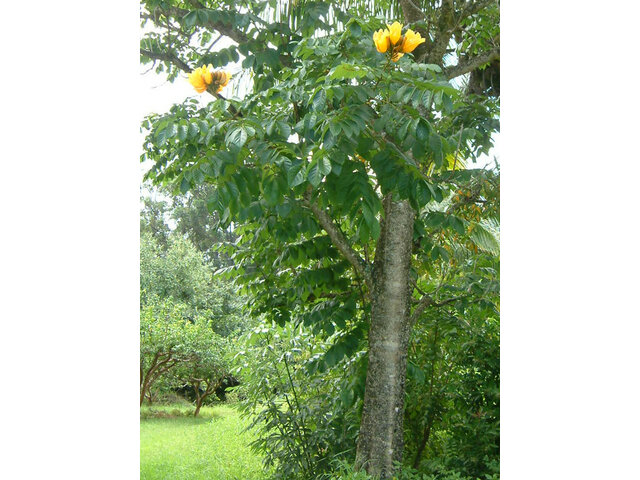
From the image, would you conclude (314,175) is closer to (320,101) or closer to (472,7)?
(320,101)

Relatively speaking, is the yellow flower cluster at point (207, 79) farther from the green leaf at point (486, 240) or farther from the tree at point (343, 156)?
the green leaf at point (486, 240)

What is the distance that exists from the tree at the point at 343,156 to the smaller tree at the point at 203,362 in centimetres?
255

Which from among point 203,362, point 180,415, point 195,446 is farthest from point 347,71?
point 180,415

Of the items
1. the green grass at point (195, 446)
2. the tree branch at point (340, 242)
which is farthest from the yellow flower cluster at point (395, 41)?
the green grass at point (195, 446)

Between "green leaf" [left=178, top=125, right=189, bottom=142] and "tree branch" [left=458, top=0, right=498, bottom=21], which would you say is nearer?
"green leaf" [left=178, top=125, right=189, bottom=142]

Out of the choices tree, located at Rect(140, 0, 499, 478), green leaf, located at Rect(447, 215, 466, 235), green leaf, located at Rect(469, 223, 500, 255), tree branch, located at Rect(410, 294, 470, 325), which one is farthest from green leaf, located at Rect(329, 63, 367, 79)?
green leaf, located at Rect(469, 223, 500, 255)

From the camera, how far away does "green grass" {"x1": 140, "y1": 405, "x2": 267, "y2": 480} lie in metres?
3.26

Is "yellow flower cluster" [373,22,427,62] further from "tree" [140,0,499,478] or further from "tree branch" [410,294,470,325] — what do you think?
"tree branch" [410,294,470,325]

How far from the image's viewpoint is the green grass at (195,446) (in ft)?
10.7

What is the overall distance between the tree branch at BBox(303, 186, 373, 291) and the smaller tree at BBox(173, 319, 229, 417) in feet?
9.40
